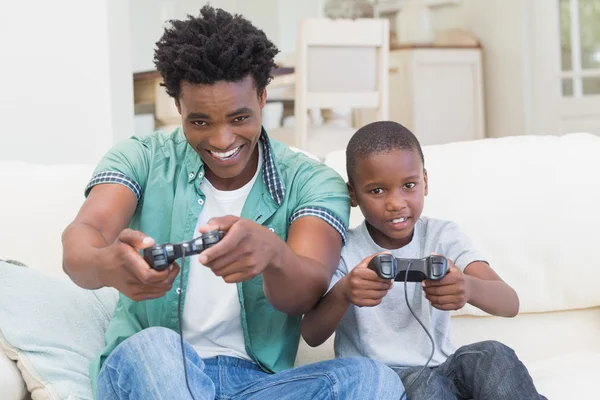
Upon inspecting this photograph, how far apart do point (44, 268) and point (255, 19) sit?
4790 millimetres

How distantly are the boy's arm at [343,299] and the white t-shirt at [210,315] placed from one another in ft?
0.38

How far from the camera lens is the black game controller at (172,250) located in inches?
43.9

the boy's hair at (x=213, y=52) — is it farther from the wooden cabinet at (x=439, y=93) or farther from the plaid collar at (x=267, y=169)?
the wooden cabinet at (x=439, y=93)

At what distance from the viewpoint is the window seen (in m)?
4.72

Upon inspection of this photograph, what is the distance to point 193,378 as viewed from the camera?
4.05 ft

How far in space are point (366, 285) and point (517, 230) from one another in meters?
0.57

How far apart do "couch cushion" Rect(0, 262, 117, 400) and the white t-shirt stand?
19 cm

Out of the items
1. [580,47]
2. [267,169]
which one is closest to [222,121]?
[267,169]

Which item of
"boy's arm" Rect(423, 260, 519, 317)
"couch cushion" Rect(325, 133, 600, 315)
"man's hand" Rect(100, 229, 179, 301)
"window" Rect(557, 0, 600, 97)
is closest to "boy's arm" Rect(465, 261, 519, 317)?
"boy's arm" Rect(423, 260, 519, 317)

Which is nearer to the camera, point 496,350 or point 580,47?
point 496,350

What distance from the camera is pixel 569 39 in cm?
486

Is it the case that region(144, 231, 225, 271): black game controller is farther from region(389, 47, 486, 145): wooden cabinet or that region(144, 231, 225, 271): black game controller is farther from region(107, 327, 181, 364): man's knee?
region(389, 47, 486, 145): wooden cabinet

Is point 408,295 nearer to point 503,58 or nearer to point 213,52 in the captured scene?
point 213,52

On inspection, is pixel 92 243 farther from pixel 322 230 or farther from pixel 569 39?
pixel 569 39
